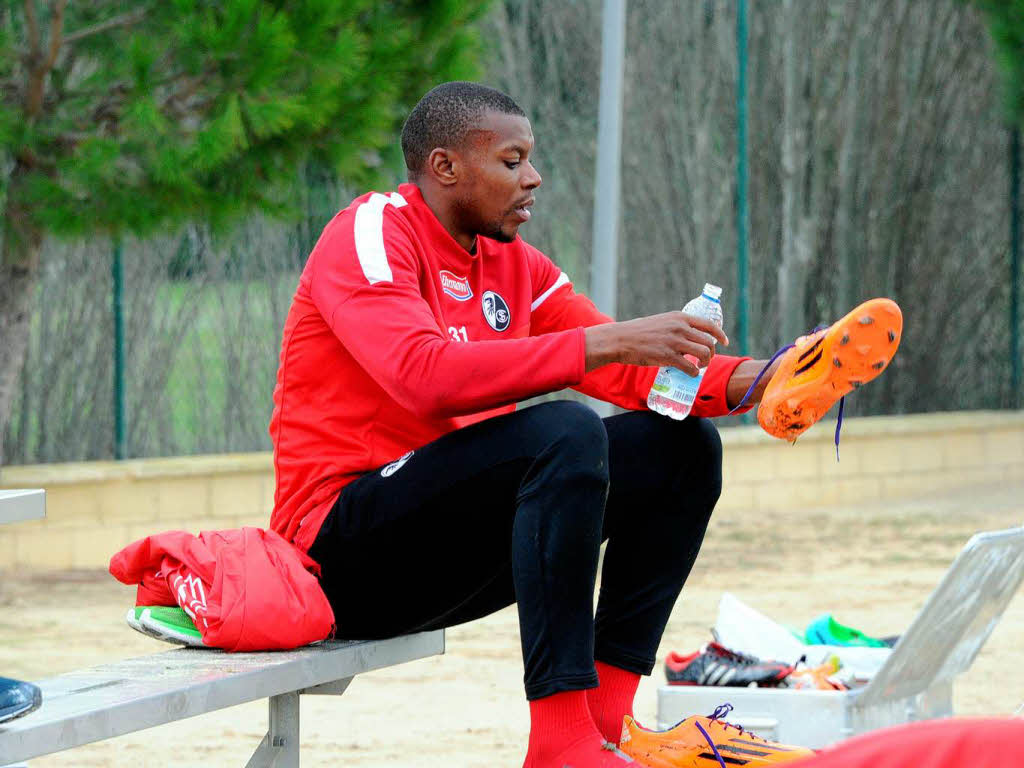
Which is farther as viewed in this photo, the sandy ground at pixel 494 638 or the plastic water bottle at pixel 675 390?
the sandy ground at pixel 494 638

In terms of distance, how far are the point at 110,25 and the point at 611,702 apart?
4.91 m

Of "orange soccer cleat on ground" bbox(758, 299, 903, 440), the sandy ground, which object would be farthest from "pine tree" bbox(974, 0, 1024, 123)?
"orange soccer cleat on ground" bbox(758, 299, 903, 440)

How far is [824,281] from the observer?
11.3m

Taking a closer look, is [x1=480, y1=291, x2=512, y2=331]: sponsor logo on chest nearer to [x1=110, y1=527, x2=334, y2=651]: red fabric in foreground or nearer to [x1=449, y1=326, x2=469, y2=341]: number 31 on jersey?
[x1=449, y1=326, x2=469, y2=341]: number 31 on jersey

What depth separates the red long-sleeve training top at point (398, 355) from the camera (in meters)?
2.94

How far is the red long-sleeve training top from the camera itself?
294 centimetres

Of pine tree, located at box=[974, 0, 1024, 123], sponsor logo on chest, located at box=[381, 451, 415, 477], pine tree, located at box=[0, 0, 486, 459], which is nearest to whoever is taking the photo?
sponsor logo on chest, located at box=[381, 451, 415, 477]

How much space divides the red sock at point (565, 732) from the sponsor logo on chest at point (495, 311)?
82cm

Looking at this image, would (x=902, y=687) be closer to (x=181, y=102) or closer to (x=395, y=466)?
(x=395, y=466)

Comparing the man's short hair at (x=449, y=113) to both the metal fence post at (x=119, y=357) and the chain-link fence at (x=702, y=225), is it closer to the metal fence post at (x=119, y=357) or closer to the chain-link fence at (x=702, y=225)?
the chain-link fence at (x=702, y=225)

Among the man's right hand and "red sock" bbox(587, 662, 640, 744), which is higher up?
the man's right hand

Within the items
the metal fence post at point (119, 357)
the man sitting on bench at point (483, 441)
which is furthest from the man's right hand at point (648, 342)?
the metal fence post at point (119, 357)

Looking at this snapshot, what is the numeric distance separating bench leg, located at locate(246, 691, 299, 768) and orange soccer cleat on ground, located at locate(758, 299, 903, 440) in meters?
1.00

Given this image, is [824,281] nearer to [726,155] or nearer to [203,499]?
[726,155]
